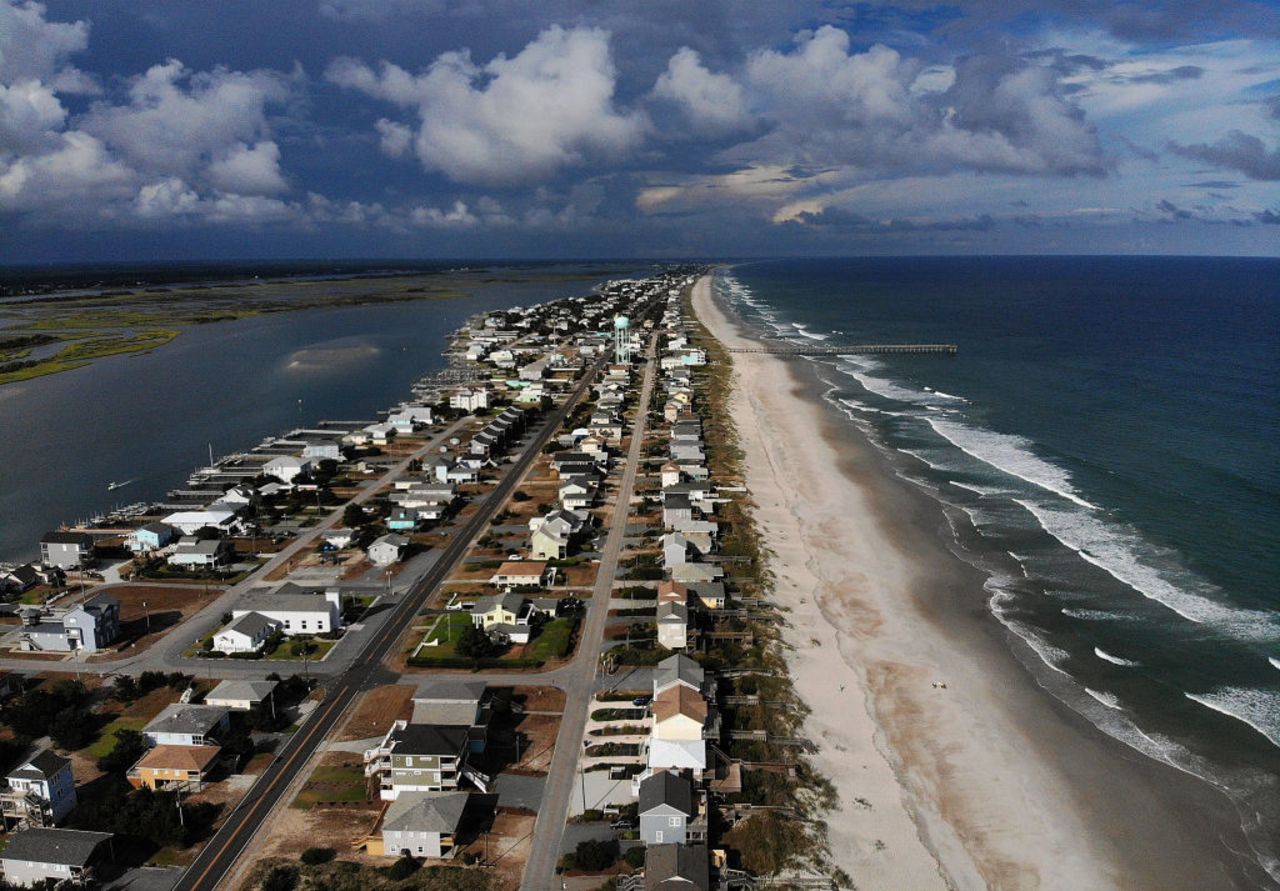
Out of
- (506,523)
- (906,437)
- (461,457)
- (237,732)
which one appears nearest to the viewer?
(237,732)

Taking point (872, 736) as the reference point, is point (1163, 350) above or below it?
above

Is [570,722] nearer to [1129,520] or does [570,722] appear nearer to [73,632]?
[73,632]

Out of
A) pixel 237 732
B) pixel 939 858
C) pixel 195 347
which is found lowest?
pixel 939 858

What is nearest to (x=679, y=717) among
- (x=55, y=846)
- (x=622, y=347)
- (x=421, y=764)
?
(x=421, y=764)

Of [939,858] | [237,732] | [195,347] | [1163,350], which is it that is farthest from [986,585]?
[195,347]

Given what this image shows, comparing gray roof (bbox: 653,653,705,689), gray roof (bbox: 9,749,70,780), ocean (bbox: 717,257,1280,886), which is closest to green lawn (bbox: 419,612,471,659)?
gray roof (bbox: 653,653,705,689)

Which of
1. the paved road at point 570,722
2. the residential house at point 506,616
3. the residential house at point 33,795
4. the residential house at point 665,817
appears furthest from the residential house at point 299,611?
the residential house at point 665,817

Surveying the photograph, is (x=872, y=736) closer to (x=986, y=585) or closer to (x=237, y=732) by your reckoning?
(x=986, y=585)
